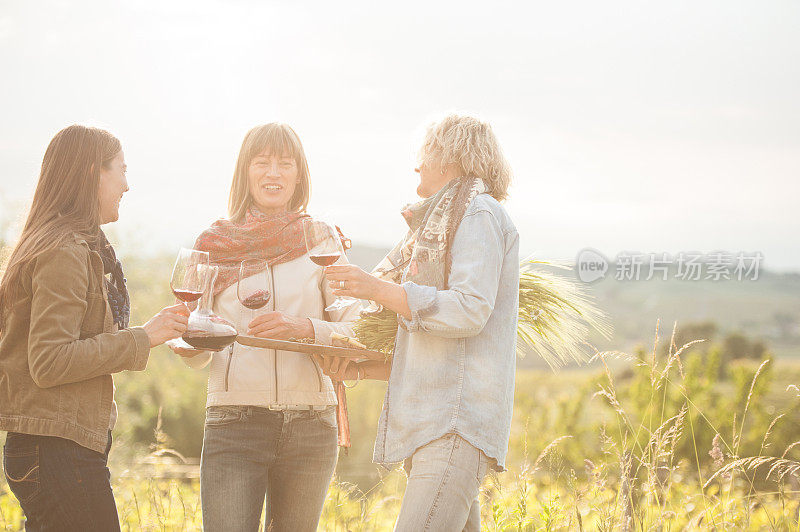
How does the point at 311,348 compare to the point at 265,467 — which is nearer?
the point at 311,348

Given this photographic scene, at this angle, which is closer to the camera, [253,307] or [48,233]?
[48,233]

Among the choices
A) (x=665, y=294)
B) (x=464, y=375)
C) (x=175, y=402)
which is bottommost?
(x=175, y=402)

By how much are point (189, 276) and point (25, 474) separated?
83cm

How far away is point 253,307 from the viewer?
126 inches

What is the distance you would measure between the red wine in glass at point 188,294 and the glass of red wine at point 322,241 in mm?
430

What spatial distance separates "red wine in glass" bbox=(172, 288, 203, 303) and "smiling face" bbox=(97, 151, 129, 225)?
0.34 metres

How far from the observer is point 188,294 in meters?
2.87

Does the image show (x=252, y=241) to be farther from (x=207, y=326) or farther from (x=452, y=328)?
(x=452, y=328)

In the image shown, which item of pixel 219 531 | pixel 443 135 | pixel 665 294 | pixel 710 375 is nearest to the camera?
pixel 443 135

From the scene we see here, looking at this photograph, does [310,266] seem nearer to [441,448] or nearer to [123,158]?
[123,158]

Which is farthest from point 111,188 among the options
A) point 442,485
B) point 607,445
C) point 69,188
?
point 607,445

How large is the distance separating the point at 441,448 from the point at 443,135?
3.54ft

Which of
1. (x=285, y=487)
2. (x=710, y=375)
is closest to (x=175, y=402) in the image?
(x=710, y=375)

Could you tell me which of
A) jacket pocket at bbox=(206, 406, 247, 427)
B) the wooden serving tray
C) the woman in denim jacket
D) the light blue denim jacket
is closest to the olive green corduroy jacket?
the wooden serving tray
